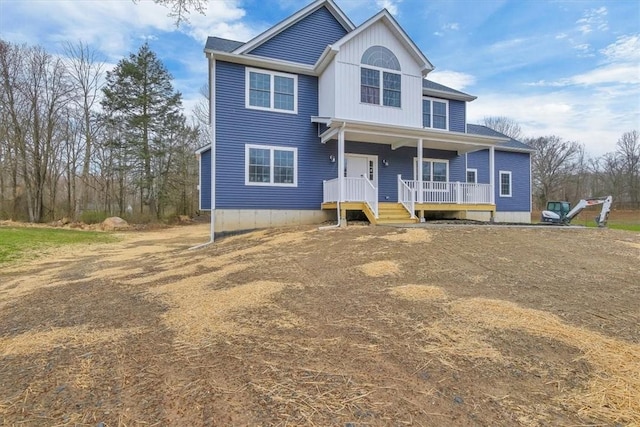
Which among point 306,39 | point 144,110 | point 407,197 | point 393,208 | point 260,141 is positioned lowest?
point 393,208

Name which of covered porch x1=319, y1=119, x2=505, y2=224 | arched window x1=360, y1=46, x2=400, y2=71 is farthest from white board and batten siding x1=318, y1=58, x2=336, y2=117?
arched window x1=360, y1=46, x2=400, y2=71

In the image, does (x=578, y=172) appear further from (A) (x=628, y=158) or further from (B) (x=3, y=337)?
(B) (x=3, y=337)

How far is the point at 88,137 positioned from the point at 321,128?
2176cm

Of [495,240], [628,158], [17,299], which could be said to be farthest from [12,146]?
[628,158]

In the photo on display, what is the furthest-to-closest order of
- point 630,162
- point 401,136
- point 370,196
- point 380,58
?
point 630,162, point 380,58, point 401,136, point 370,196

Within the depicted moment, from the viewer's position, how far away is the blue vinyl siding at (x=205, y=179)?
1585 centimetres

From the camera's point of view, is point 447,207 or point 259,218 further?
point 447,207

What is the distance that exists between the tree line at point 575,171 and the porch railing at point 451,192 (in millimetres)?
35560

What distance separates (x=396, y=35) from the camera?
12.9 m

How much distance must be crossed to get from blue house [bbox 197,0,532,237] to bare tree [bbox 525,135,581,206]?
35451 mm

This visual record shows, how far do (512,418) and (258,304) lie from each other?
2.99 m

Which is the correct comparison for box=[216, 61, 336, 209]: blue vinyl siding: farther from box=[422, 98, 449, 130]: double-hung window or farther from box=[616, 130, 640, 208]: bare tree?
box=[616, 130, 640, 208]: bare tree

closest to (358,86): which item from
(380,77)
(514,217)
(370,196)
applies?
(380,77)

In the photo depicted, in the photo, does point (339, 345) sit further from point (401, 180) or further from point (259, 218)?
point (401, 180)
